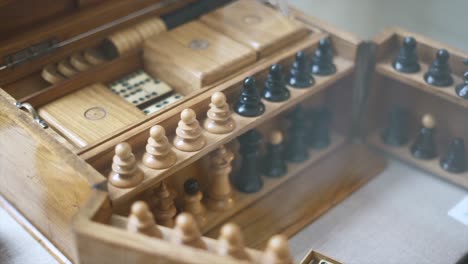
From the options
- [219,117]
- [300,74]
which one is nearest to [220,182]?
[219,117]

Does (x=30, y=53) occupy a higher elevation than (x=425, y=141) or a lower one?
higher

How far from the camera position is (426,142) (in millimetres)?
1725

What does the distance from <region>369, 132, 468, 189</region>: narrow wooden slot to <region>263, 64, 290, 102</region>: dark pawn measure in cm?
39

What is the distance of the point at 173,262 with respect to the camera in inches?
44.8

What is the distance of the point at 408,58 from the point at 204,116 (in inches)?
20.3

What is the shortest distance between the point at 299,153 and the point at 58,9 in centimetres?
68

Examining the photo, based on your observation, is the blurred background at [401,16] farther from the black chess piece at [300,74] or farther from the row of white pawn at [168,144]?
the row of white pawn at [168,144]

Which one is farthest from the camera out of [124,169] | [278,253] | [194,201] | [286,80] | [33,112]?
[286,80]

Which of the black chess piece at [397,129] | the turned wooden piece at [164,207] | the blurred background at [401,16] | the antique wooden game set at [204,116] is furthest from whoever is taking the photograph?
the blurred background at [401,16]

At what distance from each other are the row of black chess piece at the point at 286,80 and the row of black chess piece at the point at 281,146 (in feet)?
0.29

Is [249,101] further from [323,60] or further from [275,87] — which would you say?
[323,60]

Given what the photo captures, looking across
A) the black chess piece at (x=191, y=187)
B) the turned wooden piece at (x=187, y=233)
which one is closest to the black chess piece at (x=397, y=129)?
the black chess piece at (x=191, y=187)

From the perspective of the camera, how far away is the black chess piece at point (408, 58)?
1.64 meters

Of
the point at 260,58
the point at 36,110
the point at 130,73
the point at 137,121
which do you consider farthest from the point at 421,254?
the point at 36,110
